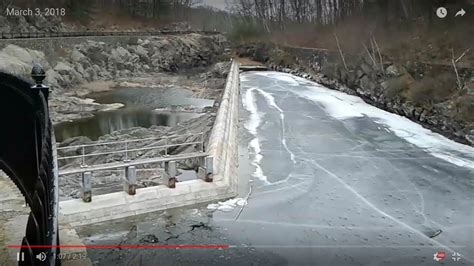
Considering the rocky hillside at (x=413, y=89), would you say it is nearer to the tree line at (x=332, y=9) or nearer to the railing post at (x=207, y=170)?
the tree line at (x=332, y=9)

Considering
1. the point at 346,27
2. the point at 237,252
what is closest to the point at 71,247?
the point at 237,252

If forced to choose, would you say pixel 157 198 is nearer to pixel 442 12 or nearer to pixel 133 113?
pixel 133 113

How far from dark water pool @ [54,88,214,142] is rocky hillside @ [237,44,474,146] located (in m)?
10.4

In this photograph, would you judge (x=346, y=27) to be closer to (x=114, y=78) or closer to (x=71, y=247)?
(x=114, y=78)

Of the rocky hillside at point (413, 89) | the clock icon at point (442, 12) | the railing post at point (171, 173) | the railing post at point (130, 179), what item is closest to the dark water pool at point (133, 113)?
the rocky hillside at point (413, 89)

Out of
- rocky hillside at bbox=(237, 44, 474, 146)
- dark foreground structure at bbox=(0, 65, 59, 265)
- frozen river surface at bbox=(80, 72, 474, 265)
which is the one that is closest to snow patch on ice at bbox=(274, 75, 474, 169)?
frozen river surface at bbox=(80, 72, 474, 265)

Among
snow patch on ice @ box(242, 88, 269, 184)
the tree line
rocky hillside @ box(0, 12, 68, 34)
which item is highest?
the tree line

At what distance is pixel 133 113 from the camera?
3114 centimetres

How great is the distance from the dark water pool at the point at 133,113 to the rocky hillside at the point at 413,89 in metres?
10.4

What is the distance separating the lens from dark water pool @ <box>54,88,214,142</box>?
25844 mm

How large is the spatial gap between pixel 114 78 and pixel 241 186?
38.7 metres
